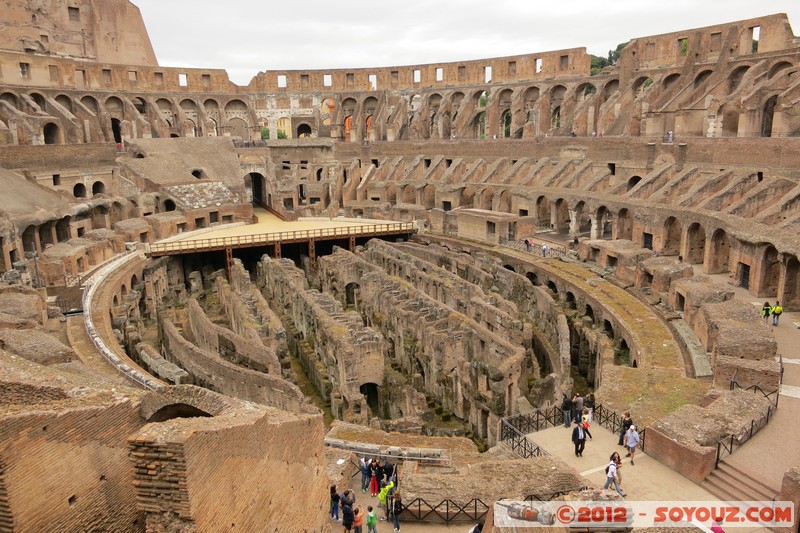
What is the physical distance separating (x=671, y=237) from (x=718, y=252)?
11.1ft

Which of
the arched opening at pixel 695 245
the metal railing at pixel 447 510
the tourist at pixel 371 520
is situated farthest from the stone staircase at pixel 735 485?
the arched opening at pixel 695 245

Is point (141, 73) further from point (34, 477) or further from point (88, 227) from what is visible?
point (34, 477)

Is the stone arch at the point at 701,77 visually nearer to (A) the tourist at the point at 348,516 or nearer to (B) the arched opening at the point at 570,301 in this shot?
(B) the arched opening at the point at 570,301

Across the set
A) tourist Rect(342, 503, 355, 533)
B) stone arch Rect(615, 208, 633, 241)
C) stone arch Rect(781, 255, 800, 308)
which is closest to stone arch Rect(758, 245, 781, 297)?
stone arch Rect(781, 255, 800, 308)

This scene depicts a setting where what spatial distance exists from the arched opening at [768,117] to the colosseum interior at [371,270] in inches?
4.4

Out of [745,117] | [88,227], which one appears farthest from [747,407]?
[88,227]

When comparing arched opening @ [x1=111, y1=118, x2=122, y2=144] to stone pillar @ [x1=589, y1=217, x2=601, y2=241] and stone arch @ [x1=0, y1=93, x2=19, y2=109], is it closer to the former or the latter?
stone arch @ [x1=0, y1=93, x2=19, y2=109]

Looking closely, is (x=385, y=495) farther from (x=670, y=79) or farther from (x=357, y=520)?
(x=670, y=79)

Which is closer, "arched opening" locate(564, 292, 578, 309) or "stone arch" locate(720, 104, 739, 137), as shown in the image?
"arched opening" locate(564, 292, 578, 309)

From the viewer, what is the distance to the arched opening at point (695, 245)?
86.1 feet

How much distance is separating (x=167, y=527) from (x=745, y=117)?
3344 centimetres

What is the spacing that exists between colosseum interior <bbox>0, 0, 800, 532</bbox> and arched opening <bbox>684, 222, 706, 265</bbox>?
A: 0.67 feet

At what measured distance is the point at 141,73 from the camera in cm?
4997

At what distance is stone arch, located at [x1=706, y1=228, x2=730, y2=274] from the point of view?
81.1 feet
